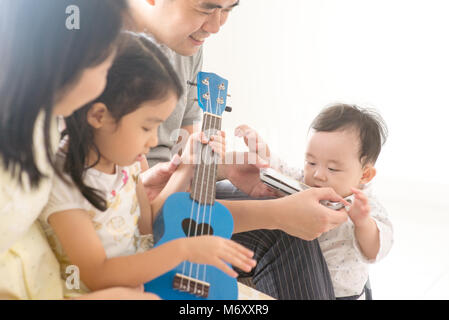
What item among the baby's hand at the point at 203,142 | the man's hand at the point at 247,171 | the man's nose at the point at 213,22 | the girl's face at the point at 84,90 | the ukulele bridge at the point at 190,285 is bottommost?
the ukulele bridge at the point at 190,285

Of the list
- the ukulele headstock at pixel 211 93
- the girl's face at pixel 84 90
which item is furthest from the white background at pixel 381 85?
the girl's face at pixel 84 90

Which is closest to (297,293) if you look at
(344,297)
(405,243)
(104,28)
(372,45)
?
(344,297)

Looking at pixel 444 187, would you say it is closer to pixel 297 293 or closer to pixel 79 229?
pixel 297 293

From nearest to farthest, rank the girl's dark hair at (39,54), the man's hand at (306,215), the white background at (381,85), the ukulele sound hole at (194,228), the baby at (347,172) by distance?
Result: the girl's dark hair at (39,54), the ukulele sound hole at (194,228), the man's hand at (306,215), the baby at (347,172), the white background at (381,85)

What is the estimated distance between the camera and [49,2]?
38cm

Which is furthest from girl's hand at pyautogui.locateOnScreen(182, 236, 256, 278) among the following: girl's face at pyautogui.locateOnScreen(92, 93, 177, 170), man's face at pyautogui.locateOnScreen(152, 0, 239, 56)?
man's face at pyautogui.locateOnScreen(152, 0, 239, 56)

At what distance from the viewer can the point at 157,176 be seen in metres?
0.67

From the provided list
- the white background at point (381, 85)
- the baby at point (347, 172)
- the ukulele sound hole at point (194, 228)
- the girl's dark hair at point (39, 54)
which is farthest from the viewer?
the white background at point (381, 85)

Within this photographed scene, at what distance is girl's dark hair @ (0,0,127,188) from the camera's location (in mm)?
369

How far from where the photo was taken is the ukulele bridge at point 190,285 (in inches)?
18.2

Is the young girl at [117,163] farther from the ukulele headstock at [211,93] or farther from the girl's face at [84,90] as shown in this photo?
the ukulele headstock at [211,93]

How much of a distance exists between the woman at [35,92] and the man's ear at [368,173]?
50 centimetres

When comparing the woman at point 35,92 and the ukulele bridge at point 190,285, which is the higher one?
the woman at point 35,92

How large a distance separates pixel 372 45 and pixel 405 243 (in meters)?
0.71
